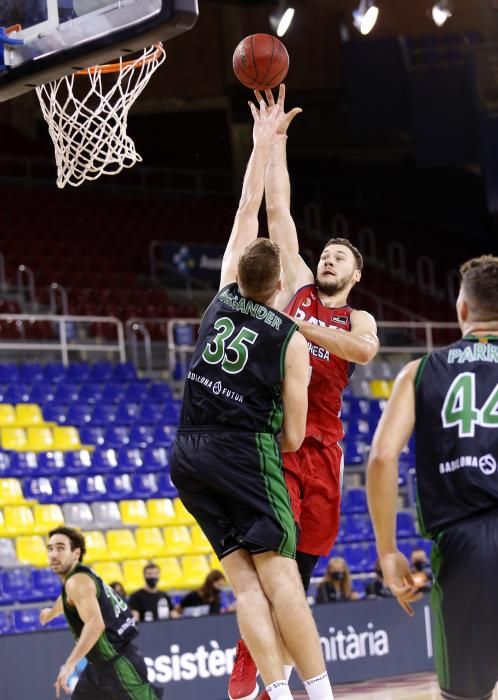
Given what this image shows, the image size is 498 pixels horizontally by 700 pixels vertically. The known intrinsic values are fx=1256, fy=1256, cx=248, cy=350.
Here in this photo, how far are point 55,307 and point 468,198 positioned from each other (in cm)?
1147

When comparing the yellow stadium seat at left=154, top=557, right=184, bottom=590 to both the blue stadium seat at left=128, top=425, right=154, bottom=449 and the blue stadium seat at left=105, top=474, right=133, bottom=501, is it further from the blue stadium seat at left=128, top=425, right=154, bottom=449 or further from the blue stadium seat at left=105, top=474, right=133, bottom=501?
the blue stadium seat at left=128, top=425, right=154, bottom=449

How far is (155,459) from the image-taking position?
14891 mm

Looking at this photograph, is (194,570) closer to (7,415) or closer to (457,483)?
(7,415)

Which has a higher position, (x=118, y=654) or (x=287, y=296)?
(x=287, y=296)

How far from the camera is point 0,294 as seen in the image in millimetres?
17953

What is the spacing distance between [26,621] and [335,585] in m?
3.08

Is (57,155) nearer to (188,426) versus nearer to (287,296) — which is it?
(287,296)

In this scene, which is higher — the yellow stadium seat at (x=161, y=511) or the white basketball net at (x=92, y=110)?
the white basketball net at (x=92, y=110)

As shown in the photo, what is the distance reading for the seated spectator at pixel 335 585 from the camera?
1262 cm

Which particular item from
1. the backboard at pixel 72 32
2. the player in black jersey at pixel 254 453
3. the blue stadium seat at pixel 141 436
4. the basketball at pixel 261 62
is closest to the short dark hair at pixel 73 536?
the player in black jersey at pixel 254 453

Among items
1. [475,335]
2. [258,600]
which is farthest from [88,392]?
[475,335]

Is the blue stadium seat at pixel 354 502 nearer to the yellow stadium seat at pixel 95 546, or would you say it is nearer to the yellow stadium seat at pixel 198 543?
the yellow stadium seat at pixel 198 543

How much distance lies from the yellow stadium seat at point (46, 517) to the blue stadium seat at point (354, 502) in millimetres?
3742

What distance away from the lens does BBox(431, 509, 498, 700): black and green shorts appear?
4109 millimetres
